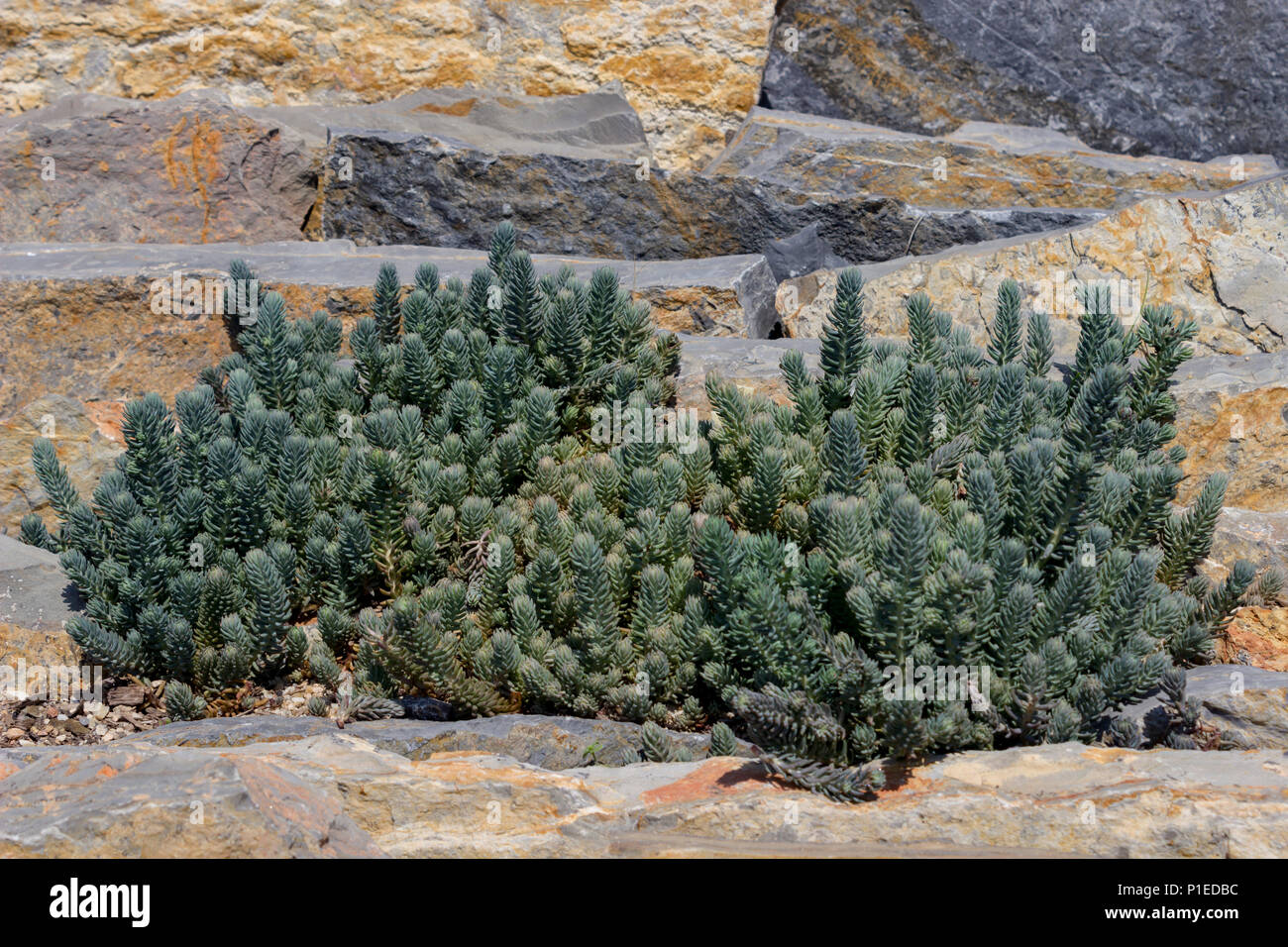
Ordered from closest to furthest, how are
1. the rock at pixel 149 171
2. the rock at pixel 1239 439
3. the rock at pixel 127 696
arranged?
the rock at pixel 127 696, the rock at pixel 1239 439, the rock at pixel 149 171

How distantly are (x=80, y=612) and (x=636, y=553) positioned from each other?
2.36 meters

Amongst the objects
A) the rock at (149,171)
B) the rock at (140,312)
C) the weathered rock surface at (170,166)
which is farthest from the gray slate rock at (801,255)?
the rock at (149,171)

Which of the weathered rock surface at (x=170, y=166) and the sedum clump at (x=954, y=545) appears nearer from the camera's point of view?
→ the sedum clump at (x=954, y=545)

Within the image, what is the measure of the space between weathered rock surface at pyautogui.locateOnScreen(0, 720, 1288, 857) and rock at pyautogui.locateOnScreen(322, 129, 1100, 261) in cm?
490

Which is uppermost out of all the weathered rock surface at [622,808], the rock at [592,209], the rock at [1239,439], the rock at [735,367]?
the rock at [592,209]

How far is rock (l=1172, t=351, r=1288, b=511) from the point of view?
5.56 metres

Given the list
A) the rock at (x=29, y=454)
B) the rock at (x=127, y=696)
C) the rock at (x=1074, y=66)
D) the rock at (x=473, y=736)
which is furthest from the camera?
the rock at (x=1074, y=66)

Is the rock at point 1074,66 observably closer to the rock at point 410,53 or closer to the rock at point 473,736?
the rock at point 410,53

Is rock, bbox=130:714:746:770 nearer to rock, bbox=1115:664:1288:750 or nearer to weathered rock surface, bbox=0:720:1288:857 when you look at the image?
weathered rock surface, bbox=0:720:1288:857

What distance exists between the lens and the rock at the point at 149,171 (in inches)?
307

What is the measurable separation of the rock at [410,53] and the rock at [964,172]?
973mm

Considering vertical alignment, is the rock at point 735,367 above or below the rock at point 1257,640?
above
